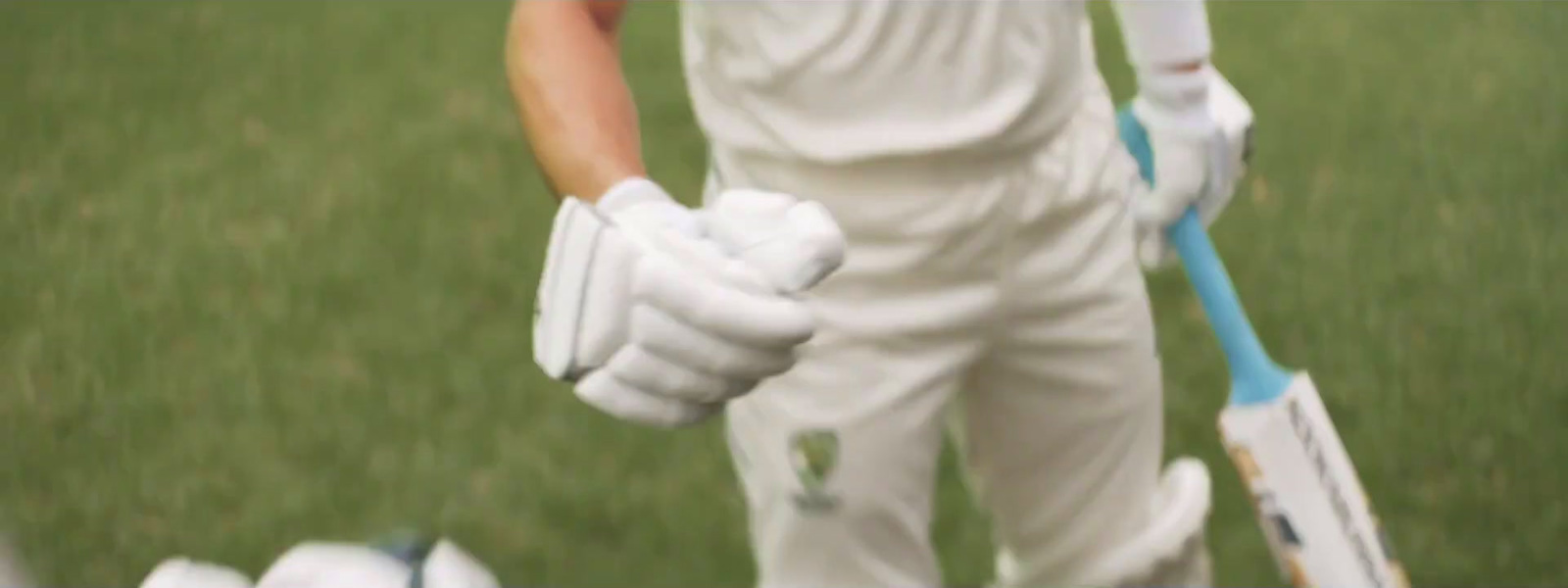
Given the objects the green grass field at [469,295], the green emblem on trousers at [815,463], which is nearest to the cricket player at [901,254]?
the green emblem on trousers at [815,463]

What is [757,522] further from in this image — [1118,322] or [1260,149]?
[1260,149]

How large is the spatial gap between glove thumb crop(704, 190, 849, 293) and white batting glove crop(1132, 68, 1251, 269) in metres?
0.52

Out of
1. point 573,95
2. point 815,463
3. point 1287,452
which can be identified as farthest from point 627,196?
point 1287,452

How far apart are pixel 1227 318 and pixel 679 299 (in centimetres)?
67

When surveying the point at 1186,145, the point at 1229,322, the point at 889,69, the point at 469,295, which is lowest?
the point at 469,295

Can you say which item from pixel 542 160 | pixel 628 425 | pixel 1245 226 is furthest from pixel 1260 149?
pixel 542 160

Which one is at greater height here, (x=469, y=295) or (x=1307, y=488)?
(x=1307, y=488)

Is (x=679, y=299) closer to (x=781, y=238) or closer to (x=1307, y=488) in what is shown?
(x=781, y=238)

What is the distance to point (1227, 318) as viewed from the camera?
1328 mm

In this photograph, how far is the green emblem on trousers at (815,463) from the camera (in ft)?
3.88

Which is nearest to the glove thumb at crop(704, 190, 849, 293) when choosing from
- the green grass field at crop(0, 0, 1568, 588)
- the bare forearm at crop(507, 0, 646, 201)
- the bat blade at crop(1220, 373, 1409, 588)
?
the bare forearm at crop(507, 0, 646, 201)

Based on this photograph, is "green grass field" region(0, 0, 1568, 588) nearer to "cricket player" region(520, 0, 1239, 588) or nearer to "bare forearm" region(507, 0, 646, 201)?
"cricket player" region(520, 0, 1239, 588)

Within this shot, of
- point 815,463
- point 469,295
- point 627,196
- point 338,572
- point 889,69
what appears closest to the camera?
point 338,572

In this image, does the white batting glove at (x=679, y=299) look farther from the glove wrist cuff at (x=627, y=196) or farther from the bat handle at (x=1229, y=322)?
the bat handle at (x=1229, y=322)
